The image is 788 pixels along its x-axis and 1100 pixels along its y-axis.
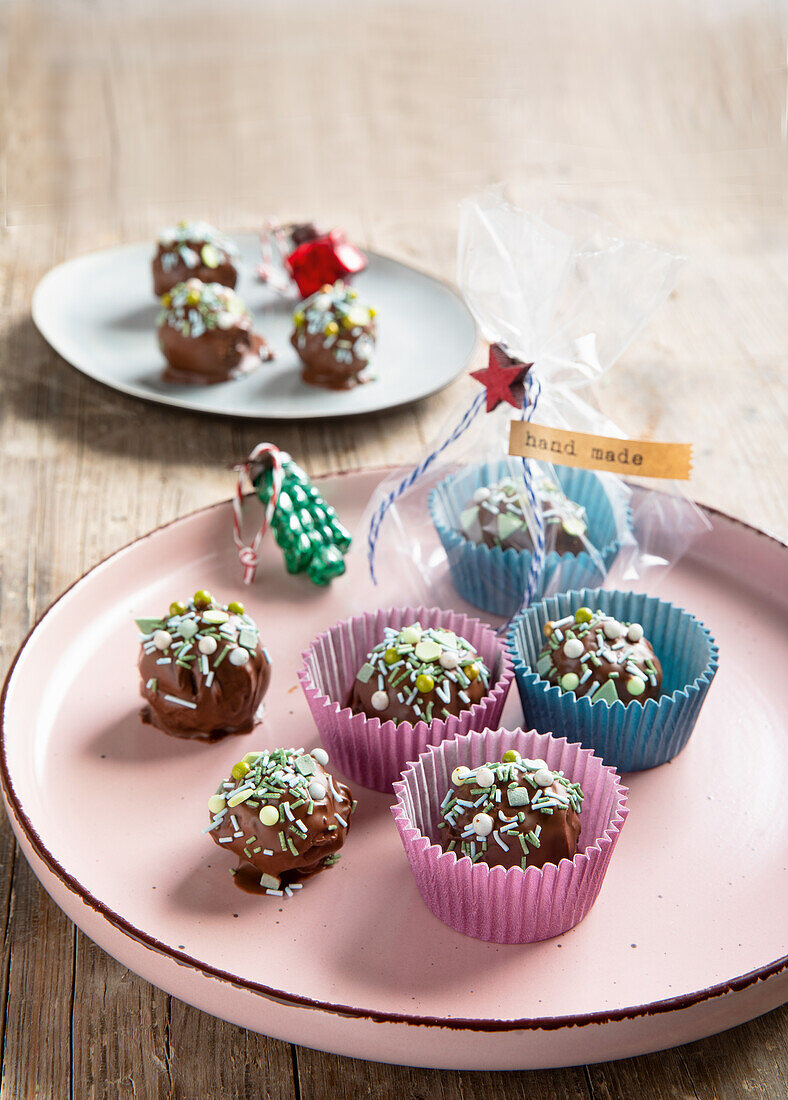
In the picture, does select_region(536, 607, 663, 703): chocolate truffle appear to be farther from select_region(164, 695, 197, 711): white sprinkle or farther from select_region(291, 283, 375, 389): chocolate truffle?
select_region(291, 283, 375, 389): chocolate truffle

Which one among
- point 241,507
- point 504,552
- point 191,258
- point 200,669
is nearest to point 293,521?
point 241,507

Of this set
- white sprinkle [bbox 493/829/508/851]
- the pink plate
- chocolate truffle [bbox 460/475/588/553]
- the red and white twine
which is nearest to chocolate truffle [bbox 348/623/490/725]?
the pink plate

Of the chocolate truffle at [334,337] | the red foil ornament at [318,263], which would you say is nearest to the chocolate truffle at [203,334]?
the chocolate truffle at [334,337]

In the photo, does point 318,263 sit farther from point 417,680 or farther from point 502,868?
point 502,868

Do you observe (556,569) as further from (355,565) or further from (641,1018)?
(641,1018)

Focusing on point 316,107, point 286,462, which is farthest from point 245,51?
point 286,462

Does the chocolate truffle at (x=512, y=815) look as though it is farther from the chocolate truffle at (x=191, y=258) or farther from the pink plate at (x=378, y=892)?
the chocolate truffle at (x=191, y=258)
